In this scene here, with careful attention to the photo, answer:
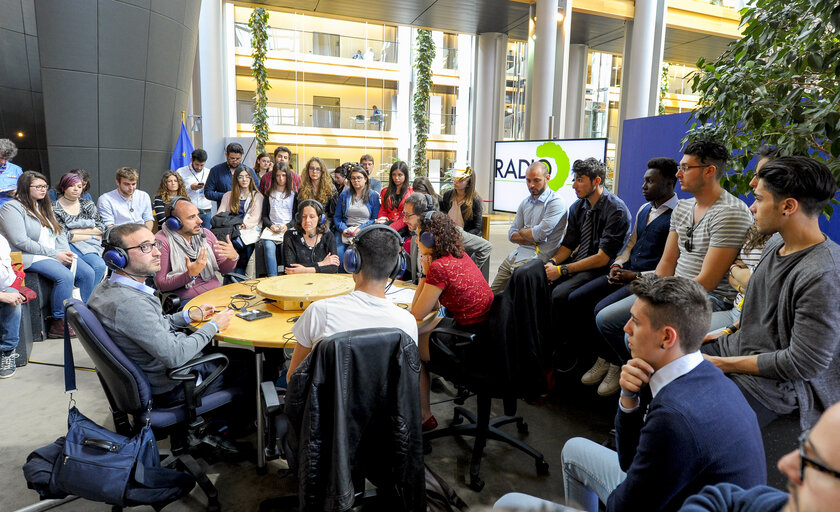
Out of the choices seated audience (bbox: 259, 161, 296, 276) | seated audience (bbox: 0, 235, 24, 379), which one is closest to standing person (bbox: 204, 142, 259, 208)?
seated audience (bbox: 259, 161, 296, 276)

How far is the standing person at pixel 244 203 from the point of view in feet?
18.5

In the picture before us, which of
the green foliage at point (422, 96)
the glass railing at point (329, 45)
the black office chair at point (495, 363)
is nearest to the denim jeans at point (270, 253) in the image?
the black office chair at point (495, 363)

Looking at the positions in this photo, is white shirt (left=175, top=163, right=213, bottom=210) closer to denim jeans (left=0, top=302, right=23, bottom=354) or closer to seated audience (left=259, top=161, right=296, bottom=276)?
seated audience (left=259, top=161, right=296, bottom=276)

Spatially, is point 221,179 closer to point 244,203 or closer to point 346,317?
point 244,203

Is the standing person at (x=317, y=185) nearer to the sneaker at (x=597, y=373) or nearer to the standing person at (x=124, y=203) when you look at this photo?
the standing person at (x=124, y=203)

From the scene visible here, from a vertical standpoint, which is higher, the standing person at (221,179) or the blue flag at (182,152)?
the blue flag at (182,152)

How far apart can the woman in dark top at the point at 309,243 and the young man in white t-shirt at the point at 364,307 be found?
2136mm

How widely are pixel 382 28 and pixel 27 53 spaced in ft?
38.3

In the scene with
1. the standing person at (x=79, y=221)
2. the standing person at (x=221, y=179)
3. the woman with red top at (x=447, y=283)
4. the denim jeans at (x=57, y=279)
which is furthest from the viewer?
the standing person at (x=221, y=179)

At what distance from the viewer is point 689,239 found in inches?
114

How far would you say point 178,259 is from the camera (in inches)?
149

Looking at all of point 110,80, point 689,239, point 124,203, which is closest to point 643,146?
point 689,239

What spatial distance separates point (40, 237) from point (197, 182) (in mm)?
2417

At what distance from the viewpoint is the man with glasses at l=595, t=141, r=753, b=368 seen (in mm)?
2652
